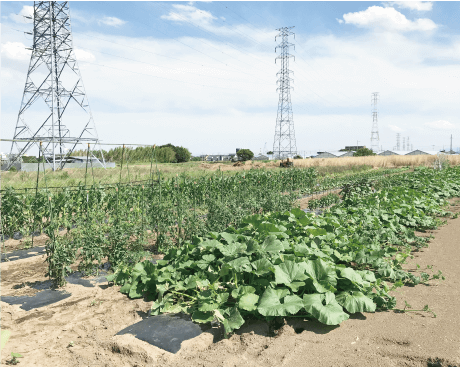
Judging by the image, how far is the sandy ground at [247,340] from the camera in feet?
9.42

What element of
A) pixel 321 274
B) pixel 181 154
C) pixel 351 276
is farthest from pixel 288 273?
pixel 181 154

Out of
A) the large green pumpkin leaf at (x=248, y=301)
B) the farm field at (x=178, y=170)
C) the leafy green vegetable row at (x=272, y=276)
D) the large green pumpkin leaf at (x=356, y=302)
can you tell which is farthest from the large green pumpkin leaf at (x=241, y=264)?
the farm field at (x=178, y=170)

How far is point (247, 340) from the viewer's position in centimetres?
314

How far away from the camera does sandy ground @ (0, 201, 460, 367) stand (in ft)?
9.42

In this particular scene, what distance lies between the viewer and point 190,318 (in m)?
3.55

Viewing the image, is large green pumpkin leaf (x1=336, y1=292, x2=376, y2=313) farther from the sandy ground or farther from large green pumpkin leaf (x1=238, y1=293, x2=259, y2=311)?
large green pumpkin leaf (x1=238, y1=293, x2=259, y2=311)

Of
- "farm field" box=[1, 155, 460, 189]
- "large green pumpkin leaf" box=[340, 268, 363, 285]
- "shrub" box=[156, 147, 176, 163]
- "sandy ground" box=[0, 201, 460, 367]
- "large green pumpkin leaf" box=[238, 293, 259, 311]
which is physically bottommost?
"sandy ground" box=[0, 201, 460, 367]

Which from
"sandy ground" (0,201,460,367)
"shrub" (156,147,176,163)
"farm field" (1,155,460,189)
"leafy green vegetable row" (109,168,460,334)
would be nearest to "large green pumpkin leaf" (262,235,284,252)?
"leafy green vegetable row" (109,168,460,334)

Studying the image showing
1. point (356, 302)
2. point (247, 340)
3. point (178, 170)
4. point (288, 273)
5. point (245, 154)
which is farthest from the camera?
point (245, 154)

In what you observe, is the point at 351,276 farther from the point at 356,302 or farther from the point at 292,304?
the point at 292,304

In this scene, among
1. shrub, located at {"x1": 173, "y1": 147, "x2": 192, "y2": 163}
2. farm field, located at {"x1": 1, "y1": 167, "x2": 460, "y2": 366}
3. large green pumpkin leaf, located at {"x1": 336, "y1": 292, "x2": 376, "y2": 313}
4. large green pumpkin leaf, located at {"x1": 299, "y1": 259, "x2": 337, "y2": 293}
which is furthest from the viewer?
shrub, located at {"x1": 173, "y1": 147, "x2": 192, "y2": 163}

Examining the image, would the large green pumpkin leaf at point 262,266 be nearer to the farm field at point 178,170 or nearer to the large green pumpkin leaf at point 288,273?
the large green pumpkin leaf at point 288,273

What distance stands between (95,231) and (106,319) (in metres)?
1.97

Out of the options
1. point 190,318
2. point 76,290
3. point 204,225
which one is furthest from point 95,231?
point 190,318
